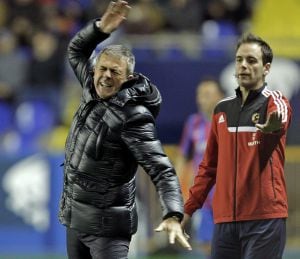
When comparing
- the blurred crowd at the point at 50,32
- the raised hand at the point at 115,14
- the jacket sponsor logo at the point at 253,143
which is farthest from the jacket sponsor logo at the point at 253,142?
the blurred crowd at the point at 50,32

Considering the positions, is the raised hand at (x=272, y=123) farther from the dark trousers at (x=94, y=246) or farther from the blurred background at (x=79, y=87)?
the blurred background at (x=79, y=87)

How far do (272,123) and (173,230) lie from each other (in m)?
0.97

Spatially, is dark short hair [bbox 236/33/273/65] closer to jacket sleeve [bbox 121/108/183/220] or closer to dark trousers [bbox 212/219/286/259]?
jacket sleeve [bbox 121/108/183/220]

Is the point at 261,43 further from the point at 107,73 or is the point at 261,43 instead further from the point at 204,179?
the point at 107,73

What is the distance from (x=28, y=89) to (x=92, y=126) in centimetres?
978

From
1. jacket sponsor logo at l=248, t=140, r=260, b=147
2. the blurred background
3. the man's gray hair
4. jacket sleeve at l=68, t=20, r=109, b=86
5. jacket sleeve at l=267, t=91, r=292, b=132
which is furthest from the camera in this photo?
the blurred background

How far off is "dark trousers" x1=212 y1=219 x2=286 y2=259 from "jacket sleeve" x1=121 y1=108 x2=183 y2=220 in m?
0.83

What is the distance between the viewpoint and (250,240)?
7234mm

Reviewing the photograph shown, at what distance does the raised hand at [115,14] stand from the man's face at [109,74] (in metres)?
0.52

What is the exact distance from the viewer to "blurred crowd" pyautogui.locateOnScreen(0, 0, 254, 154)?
53.2ft

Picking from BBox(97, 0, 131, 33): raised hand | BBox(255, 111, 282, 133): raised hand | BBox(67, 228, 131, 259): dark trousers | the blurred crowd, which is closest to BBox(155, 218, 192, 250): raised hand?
BBox(67, 228, 131, 259): dark trousers

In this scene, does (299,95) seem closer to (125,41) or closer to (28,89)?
(125,41)

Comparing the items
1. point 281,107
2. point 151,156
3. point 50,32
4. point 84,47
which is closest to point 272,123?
point 281,107

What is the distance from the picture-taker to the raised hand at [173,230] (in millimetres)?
6180
